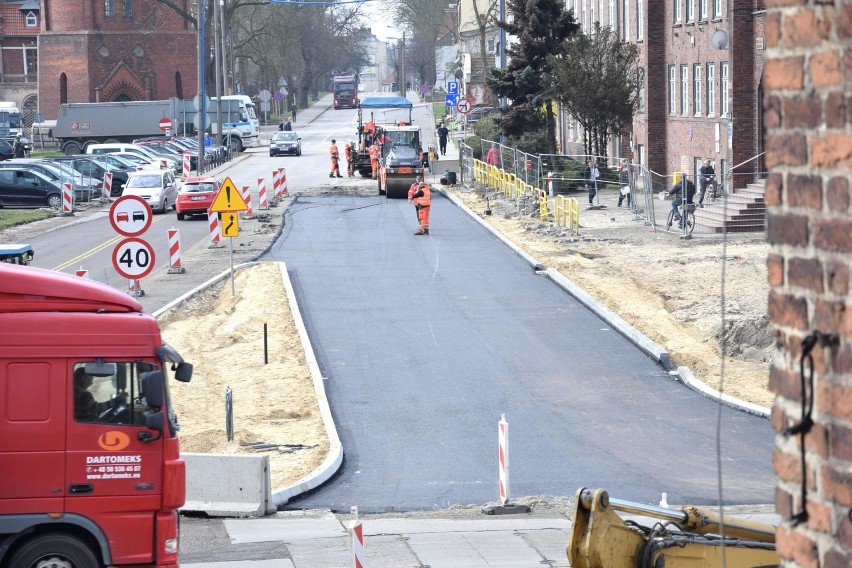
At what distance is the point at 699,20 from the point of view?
145ft

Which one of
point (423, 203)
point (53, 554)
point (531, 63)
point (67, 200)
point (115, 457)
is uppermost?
point (531, 63)

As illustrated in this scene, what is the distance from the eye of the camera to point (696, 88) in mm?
45188

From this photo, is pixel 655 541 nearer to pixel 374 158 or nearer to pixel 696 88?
pixel 696 88

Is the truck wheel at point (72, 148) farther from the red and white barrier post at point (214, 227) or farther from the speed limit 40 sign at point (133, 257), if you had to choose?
the speed limit 40 sign at point (133, 257)

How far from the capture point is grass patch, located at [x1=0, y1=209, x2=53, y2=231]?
42119 mm

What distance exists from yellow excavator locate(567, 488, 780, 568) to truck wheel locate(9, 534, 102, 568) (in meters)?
4.49

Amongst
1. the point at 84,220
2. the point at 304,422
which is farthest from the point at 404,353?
the point at 84,220

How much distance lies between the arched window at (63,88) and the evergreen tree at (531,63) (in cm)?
4746

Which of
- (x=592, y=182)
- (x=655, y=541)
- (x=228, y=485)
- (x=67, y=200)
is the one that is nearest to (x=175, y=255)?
(x=67, y=200)

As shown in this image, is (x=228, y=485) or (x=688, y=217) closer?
(x=228, y=485)

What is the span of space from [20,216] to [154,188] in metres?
4.77

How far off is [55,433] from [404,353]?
1162 cm

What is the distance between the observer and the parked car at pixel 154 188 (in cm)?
4541

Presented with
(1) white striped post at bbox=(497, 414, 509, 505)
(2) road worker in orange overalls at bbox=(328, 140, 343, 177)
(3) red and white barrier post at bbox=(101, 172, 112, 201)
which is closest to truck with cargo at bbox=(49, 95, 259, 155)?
(2) road worker in orange overalls at bbox=(328, 140, 343, 177)
